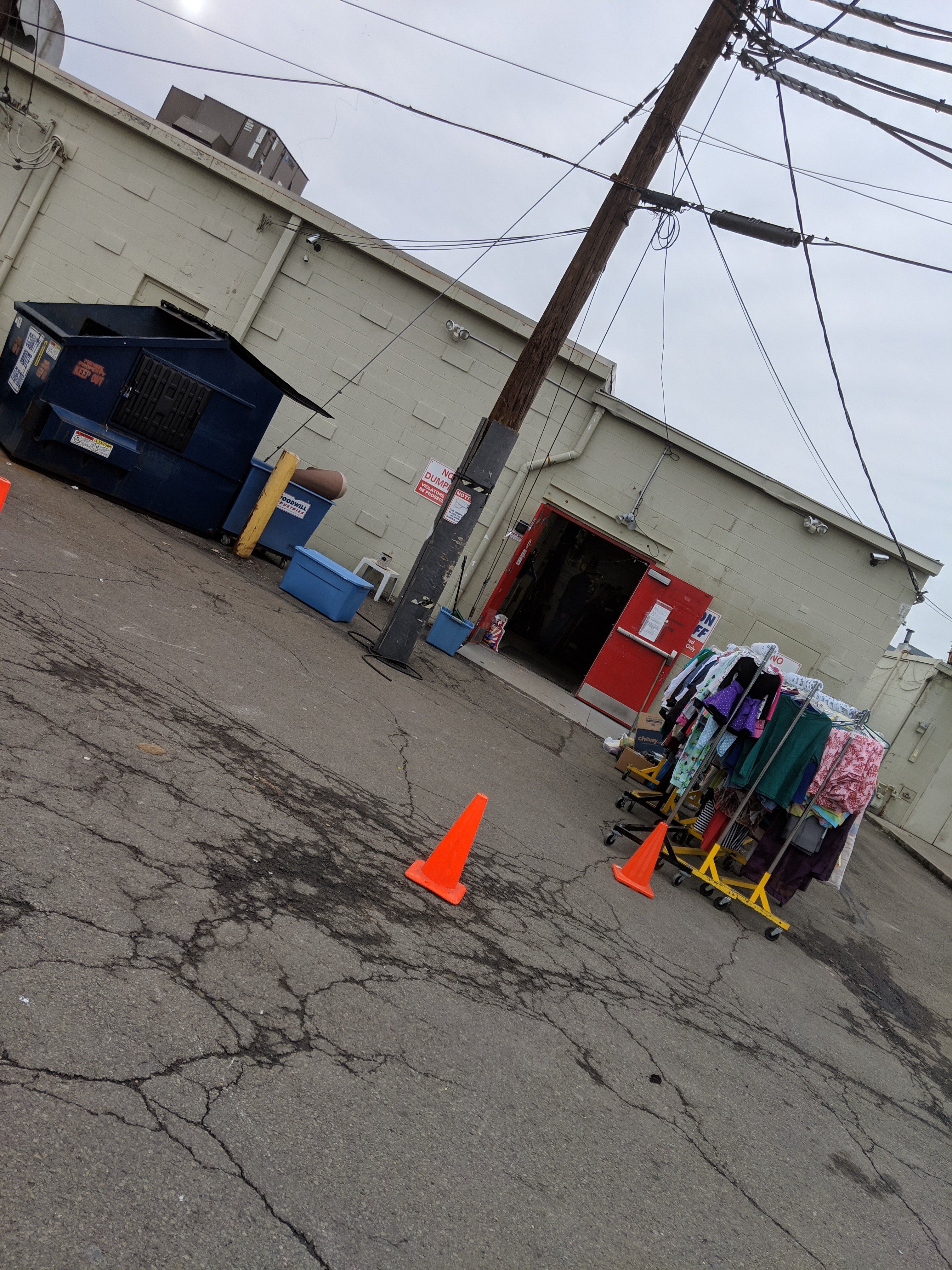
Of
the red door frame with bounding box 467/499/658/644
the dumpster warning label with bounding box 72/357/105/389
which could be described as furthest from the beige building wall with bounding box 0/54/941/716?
the dumpster warning label with bounding box 72/357/105/389

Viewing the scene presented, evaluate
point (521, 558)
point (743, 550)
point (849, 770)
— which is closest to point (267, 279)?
point (521, 558)

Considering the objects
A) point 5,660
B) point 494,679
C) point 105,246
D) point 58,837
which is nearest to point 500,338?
point 494,679

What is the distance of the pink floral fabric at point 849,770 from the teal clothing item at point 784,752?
0.36 ft

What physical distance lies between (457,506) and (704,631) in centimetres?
647

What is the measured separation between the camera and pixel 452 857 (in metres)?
5.11

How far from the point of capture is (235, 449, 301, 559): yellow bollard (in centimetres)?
1159

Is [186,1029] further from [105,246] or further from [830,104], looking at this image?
[105,246]

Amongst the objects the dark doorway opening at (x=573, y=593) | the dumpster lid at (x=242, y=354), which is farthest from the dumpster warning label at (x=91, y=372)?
the dark doorway opening at (x=573, y=593)

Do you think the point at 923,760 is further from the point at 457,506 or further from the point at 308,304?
the point at 308,304

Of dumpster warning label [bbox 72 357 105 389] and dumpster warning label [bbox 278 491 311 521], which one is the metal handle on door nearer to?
dumpster warning label [bbox 278 491 311 521]

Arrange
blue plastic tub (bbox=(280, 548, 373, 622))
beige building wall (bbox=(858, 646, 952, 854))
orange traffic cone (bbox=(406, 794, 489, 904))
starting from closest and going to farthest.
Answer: orange traffic cone (bbox=(406, 794, 489, 904)), blue plastic tub (bbox=(280, 548, 373, 622)), beige building wall (bbox=(858, 646, 952, 854))

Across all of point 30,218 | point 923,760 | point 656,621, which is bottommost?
point 656,621

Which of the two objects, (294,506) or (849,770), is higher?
(849,770)

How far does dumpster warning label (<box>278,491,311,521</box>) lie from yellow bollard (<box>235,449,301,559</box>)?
9.1 inches
